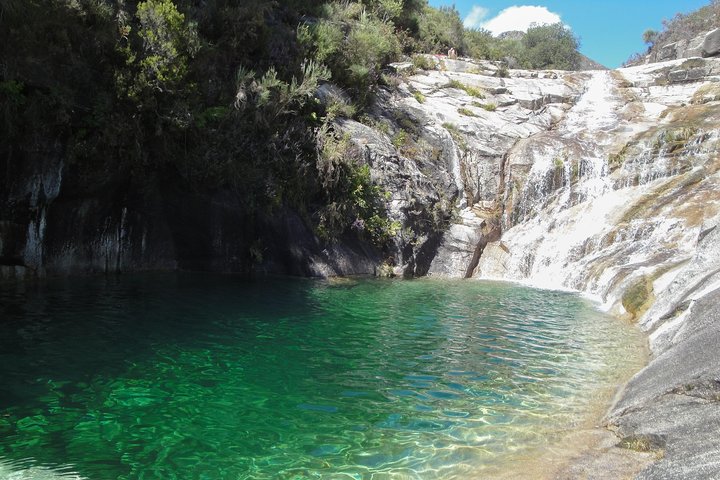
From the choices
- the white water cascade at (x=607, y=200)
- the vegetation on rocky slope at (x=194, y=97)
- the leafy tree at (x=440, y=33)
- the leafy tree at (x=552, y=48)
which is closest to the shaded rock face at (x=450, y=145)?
the white water cascade at (x=607, y=200)

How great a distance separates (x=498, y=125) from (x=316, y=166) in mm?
10527

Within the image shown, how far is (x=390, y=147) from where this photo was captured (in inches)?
799

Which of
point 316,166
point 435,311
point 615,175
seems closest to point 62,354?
point 435,311

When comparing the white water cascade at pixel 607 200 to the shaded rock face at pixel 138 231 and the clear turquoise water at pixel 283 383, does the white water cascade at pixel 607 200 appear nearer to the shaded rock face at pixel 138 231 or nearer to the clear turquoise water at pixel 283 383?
the clear turquoise water at pixel 283 383

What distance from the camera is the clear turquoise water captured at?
521 centimetres

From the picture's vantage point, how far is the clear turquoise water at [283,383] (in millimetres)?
5211

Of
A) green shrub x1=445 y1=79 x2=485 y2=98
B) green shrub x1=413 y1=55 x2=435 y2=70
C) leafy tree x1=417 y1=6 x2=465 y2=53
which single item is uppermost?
leafy tree x1=417 y1=6 x2=465 y2=53

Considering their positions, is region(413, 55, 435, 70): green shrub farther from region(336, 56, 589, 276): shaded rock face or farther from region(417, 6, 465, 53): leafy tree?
region(417, 6, 465, 53): leafy tree

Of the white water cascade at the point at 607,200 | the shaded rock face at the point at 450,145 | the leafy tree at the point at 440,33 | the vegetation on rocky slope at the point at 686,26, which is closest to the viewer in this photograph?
the white water cascade at the point at 607,200

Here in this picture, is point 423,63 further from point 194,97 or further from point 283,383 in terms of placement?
point 283,383

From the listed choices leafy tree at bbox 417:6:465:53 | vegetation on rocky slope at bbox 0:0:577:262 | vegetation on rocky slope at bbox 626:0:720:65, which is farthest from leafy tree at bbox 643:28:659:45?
vegetation on rocky slope at bbox 0:0:577:262

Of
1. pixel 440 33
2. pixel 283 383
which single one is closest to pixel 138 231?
pixel 283 383

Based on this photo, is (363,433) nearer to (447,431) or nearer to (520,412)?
(447,431)

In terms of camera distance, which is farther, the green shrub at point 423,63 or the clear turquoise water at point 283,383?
the green shrub at point 423,63
